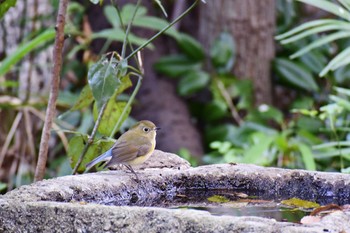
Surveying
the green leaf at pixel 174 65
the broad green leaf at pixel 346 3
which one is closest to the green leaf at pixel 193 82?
the green leaf at pixel 174 65

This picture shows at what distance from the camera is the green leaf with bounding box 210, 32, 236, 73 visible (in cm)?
684

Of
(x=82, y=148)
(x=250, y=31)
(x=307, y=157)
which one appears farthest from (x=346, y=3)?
(x=250, y=31)

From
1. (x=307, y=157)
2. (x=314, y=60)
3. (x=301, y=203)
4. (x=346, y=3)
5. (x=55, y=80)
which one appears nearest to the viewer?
(x=301, y=203)

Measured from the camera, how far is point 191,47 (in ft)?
22.8

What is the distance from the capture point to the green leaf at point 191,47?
689 centimetres

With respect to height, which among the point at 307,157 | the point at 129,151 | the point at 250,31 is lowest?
the point at 307,157

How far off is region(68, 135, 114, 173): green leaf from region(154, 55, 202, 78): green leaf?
3.63 metres

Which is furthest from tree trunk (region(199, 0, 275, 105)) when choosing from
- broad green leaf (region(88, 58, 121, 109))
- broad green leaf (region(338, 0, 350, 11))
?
broad green leaf (region(88, 58, 121, 109))

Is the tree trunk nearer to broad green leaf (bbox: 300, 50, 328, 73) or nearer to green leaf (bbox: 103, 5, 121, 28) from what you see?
broad green leaf (bbox: 300, 50, 328, 73)

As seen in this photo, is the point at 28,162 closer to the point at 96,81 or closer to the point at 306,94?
the point at 306,94

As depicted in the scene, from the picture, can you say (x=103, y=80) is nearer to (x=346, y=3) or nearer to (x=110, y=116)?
(x=110, y=116)

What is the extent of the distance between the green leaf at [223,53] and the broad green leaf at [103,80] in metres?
3.92

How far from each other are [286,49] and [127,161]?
451 centimetres

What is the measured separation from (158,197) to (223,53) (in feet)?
13.4
